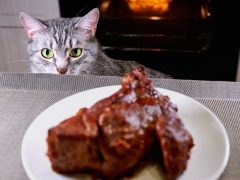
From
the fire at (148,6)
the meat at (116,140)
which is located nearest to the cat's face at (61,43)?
the meat at (116,140)

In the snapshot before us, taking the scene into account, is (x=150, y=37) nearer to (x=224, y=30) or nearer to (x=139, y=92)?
(x=224, y=30)

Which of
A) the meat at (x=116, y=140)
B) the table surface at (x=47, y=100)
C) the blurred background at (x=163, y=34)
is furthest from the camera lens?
the blurred background at (x=163, y=34)

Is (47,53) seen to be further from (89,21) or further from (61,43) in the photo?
(89,21)

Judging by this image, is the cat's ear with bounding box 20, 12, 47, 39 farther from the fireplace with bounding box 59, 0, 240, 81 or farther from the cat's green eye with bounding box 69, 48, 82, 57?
the fireplace with bounding box 59, 0, 240, 81

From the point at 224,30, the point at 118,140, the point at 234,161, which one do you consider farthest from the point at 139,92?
the point at 224,30

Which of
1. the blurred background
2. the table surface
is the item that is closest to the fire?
the blurred background

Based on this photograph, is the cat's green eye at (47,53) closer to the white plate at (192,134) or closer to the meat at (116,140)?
the white plate at (192,134)

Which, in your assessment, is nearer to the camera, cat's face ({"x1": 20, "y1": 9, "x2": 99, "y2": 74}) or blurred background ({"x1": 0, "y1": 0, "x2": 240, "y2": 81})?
cat's face ({"x1": 20, "y1": 9, "x2": 99, "y2": 74})
